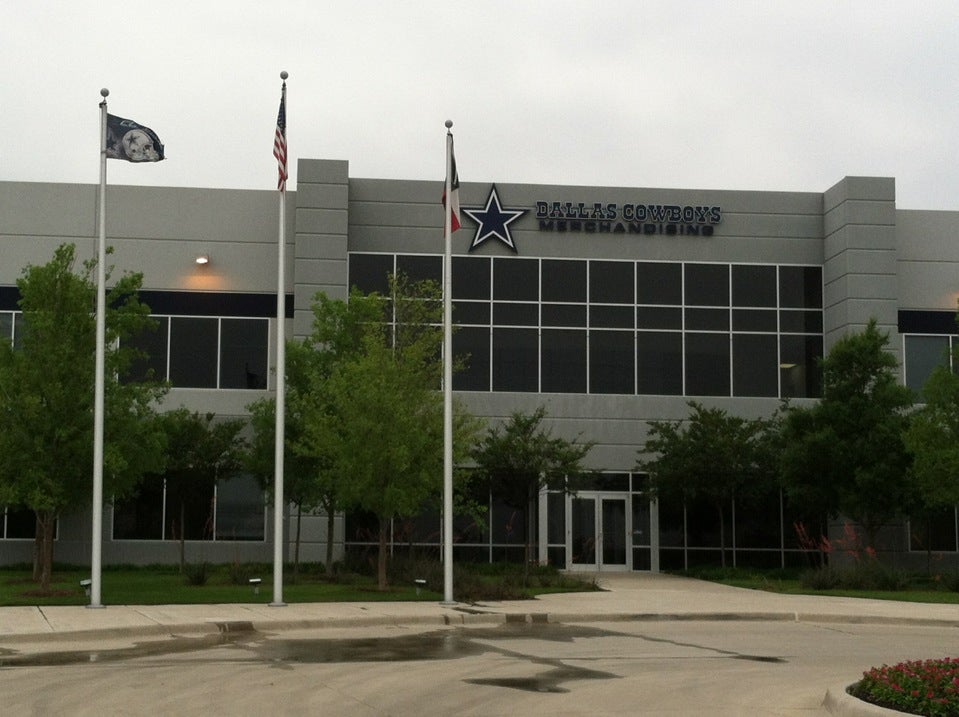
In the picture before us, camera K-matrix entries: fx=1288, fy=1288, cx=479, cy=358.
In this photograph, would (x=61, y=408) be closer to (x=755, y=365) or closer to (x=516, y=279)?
(x=516, y=279)

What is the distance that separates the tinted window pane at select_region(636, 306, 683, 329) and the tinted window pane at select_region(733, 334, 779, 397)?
2.00m

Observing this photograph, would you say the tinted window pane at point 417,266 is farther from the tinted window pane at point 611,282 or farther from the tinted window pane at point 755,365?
the tinted window pane at point 755,365

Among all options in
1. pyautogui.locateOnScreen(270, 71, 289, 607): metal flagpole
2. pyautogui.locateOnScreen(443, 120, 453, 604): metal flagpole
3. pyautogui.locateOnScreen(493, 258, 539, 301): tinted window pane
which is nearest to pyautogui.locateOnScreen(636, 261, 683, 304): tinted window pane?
pyautogui.locateOnScreen(493, 258, 539, 301): tinted window pane

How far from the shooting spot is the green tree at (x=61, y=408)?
24938 mm

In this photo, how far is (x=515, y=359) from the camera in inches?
1620

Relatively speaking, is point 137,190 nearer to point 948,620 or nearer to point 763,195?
point 763,195

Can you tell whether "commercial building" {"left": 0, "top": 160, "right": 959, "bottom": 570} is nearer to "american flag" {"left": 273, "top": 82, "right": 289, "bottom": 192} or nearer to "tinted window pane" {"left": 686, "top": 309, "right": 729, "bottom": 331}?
"tinted window pane" {"left": 686, "top": 309, "right": 729, "bottom": 331}

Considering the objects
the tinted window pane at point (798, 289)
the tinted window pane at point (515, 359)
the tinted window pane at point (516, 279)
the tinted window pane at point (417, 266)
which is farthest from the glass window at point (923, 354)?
the tinted window pane at point (417, 266)

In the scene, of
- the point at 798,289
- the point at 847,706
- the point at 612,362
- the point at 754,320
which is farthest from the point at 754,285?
the point at 847,706

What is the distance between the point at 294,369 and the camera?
33406 millimetres

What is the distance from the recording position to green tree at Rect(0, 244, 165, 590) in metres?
24.9

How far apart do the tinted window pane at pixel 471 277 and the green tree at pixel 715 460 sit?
7.71 m

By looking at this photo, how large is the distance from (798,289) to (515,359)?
9.64 m

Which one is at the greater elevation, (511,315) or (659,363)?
(511,315)
